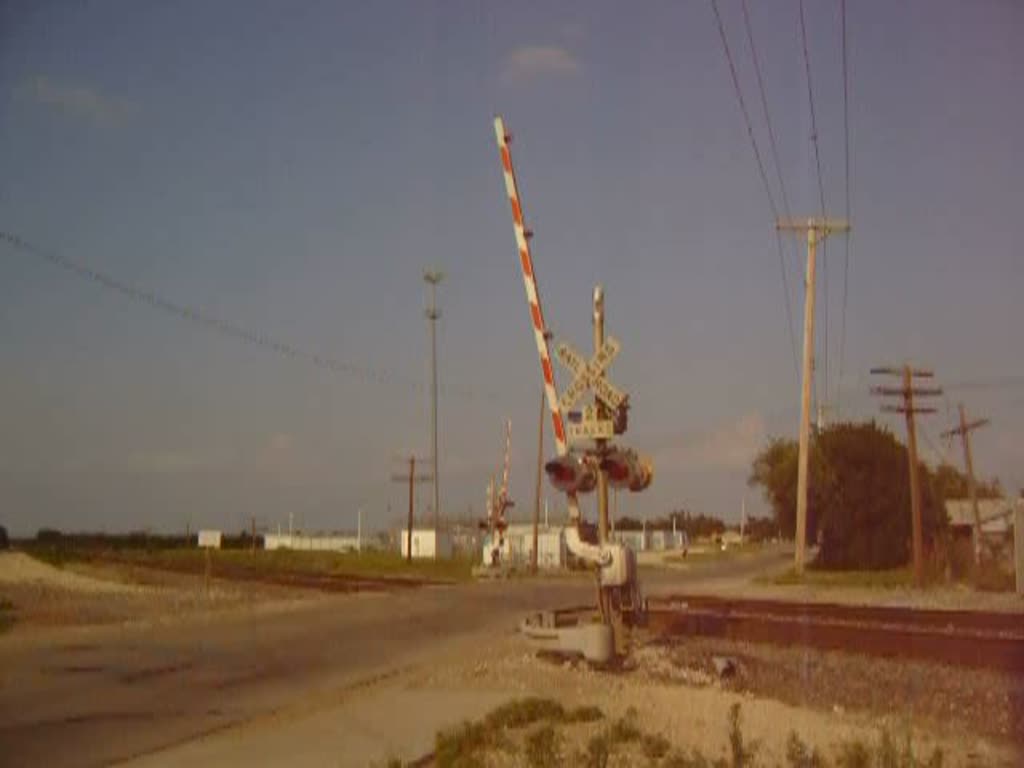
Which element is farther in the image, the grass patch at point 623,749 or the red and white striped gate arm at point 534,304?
the red and white striped gate arm at point 534,304

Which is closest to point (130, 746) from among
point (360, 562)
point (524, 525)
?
point (360, 562)

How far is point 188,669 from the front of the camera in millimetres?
16078

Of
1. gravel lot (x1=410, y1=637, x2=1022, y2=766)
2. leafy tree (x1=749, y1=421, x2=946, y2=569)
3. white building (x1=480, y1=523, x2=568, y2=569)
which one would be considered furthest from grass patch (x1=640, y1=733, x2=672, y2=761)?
white building (x1=480, y1=523, x2=568, y2=569)

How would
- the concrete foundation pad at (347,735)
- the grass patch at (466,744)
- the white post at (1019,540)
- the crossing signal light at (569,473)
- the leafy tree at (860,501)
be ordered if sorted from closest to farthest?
1. the grass patch at (466,744)
2. the concrete foundation pad at (347,735)
3. the crossing signal light at (569,473)
4. the white post at (1019,540)
5. the leafy tree at (860,501)

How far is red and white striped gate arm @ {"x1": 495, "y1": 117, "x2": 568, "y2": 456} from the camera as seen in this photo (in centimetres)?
1397

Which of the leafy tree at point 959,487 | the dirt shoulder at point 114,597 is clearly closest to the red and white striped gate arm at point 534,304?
the dirt shoulder at point 114,597

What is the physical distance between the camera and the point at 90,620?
25.0 meters

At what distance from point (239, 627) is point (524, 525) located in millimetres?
78529

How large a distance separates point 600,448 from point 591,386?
0.70 m

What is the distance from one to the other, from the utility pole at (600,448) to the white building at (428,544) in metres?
60.3

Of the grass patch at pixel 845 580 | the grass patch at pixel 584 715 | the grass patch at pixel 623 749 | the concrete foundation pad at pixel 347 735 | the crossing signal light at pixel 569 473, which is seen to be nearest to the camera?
the grass patch at pixel 623 749

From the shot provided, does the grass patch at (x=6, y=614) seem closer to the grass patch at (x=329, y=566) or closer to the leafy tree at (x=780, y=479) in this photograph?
the grass patch at (x=329, y=566)

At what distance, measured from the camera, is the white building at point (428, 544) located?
75062mm

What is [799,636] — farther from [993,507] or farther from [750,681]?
[993,507]
